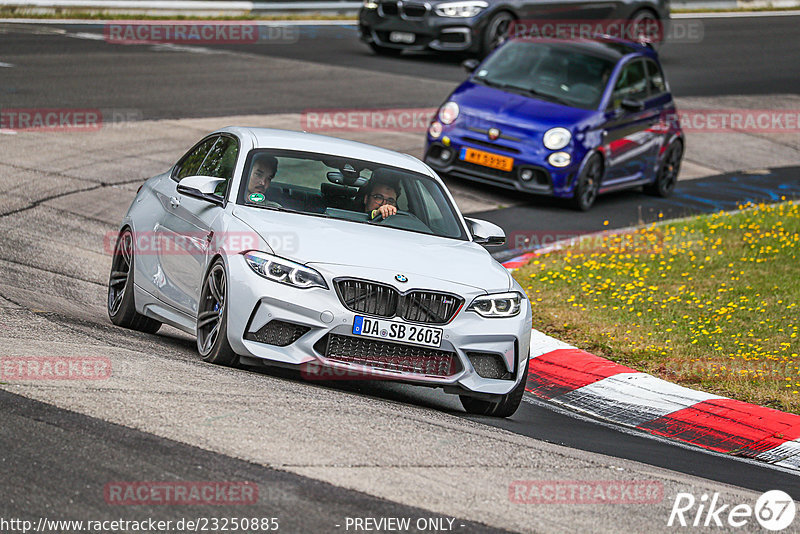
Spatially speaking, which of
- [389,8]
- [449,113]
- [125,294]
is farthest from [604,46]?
[125,294]

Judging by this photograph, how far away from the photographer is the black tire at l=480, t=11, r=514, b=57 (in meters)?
25.0

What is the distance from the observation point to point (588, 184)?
16047 mm

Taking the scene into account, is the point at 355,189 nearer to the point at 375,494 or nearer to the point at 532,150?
the point at 375,494

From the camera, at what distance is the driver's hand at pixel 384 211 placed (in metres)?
8.46

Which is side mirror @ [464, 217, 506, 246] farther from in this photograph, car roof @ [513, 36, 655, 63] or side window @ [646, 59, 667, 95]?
side window @ [646, 59, 667, 95]

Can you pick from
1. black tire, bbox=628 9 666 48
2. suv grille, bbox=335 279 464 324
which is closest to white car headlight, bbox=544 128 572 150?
suv grille, bbox=335 279 464 324

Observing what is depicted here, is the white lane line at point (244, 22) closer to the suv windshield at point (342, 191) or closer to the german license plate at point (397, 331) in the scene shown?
the suv windshield at point (342, 191)

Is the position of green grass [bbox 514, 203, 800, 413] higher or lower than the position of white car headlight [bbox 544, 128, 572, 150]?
lower

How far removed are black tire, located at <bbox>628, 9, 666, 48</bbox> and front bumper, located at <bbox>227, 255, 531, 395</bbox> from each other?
2122 cm

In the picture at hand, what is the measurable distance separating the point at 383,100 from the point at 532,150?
604cm

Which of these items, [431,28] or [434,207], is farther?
[431,28]

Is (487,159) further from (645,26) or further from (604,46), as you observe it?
(645,26)

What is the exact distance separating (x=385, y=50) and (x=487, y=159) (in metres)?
11.2

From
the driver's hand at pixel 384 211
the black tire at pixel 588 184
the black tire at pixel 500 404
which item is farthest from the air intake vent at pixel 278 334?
the black tire at pixel 588 184
